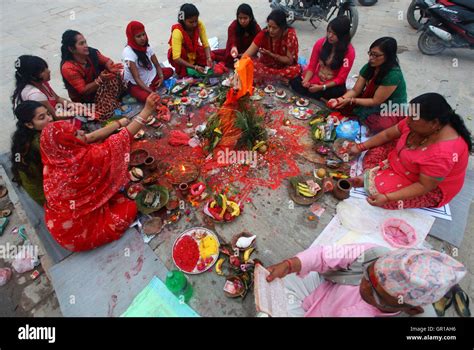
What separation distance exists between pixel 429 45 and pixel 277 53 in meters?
3.70

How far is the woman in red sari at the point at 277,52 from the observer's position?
14.5ft

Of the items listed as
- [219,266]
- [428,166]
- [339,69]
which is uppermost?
[339,69]

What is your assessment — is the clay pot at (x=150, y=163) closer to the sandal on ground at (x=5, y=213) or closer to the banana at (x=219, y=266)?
the banana at (x=219, y=266)

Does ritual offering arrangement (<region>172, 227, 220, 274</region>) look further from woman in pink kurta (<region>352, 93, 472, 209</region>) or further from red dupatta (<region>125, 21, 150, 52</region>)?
red dupatta (<region>125, 21, 150, 52</region>)

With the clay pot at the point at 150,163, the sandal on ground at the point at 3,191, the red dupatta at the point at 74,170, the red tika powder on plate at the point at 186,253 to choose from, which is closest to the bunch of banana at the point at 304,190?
the red tika powder on plate at the point at 186,253

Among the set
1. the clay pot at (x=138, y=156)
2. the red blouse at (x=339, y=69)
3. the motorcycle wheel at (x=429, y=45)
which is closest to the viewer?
the clay pot at (x=138, y=156)

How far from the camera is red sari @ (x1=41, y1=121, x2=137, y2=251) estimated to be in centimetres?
244

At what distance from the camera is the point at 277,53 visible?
4.72m

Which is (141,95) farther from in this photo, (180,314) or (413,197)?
(413,197)

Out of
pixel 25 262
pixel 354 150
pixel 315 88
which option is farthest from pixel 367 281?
pixel 25 262

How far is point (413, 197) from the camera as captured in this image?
2.67 m

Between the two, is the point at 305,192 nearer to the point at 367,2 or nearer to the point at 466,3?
the point at 466,3

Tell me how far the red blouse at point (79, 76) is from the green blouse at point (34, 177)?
1669 mm

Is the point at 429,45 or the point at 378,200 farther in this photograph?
the point at 429,45
